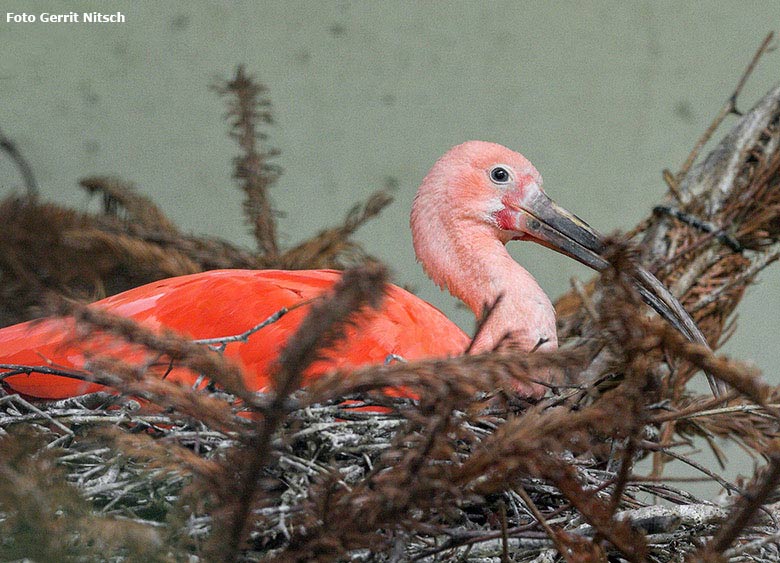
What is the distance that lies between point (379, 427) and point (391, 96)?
1808 mm

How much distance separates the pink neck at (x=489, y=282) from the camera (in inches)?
64.9

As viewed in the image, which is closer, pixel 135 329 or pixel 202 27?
pixel 135 329

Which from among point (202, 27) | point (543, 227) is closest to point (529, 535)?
point (543, 227)

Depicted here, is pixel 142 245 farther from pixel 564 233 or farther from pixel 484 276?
pixel 564 233

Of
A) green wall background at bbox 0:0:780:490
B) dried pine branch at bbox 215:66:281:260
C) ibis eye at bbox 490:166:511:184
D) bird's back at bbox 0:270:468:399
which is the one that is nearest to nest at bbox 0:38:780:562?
dried pine branch at bbox 215:66:281:260

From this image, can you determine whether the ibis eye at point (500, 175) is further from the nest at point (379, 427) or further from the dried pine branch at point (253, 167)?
the dried pine branch at point (253, 167)

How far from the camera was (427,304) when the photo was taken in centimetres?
171

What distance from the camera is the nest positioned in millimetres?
713

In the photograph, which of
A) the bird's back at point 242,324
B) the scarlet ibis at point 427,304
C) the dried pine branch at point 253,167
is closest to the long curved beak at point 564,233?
the scarlet ibis at point 427,304

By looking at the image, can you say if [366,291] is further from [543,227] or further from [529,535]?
[543,227]

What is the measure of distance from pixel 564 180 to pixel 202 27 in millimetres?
1117

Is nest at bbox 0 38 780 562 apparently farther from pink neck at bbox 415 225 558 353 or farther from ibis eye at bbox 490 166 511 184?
ibis eye at bbox 490 166 511 184

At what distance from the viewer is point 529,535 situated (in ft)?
3.48

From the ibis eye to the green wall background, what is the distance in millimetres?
1001
